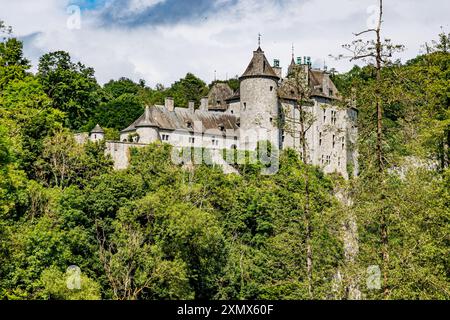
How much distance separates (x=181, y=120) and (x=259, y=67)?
7.13m

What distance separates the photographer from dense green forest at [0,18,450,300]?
1720 centimetres

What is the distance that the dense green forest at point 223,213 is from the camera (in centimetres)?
1720

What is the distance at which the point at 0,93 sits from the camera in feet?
131

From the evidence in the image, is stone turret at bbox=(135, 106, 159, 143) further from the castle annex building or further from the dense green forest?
the dense green forest

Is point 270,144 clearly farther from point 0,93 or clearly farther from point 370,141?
→ point 370,141

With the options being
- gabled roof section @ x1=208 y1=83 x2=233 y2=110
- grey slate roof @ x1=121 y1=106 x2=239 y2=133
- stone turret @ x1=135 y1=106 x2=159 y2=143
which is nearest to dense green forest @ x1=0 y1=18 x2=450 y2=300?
stone turret @ x1=135 y1=106 x2=159 y2=143

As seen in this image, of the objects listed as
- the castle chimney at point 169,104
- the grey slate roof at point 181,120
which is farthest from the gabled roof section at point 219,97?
the castle chimney at point 169,104

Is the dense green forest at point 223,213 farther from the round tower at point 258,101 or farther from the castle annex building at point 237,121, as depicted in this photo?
the castle annex building at point 237,121

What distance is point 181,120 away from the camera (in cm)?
5194

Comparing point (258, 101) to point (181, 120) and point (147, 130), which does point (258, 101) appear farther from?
point (147, 130)

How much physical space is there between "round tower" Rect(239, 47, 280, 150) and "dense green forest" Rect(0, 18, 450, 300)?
7.44ft

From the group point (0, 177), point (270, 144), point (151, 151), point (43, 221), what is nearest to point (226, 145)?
point (270, 144)

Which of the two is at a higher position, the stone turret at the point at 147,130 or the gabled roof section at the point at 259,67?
the gabled roof section at the point at 259,67

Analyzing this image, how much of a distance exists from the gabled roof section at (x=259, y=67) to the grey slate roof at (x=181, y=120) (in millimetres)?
3936
